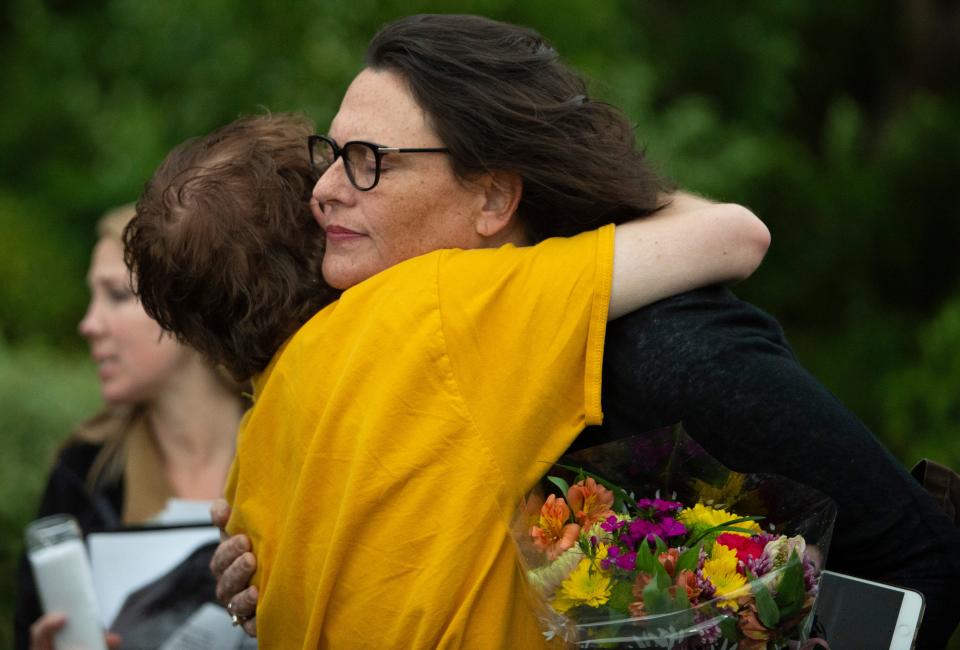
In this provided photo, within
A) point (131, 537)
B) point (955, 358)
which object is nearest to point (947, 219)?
point (955, 358)

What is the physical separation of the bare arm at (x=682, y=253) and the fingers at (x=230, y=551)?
2.65 feet

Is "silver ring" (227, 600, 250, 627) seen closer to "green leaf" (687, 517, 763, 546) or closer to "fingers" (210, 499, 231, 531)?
"fingers" (210, 499, 231, 531)

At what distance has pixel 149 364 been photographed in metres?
3.81

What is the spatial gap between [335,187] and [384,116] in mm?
161

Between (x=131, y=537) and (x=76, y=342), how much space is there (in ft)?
14.8

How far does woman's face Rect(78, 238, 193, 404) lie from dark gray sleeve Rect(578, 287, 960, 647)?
2.19 metres

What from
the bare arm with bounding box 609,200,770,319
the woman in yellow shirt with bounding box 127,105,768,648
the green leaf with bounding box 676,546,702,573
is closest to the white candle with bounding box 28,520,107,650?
the woman in yellow shirt with bounding box 127,105,768,648

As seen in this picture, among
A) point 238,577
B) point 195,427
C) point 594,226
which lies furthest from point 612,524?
point 195,427

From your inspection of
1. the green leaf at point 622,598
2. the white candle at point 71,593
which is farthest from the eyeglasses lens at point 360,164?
the white candle at point 71,593

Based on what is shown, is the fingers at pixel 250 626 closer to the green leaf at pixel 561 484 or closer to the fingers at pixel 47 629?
the green leaf at pixel 561 484

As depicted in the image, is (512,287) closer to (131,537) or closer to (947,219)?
(131,537)

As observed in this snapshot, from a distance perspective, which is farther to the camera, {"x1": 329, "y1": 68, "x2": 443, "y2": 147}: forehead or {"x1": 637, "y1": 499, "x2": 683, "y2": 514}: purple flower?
{"x1": 329, "y1": 68, "x2": 443, "y2": 147}: forehead

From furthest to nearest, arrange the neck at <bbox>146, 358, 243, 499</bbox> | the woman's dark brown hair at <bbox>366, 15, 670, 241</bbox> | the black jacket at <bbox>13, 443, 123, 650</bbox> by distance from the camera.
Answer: the neck at <bbox>146, 358, 243, 499</bbox>, the black jacket at <bbox>13, 443, 123, 650</bbox>, the woman's dark brown hair at <bbox>366, 15, 670, 241</bbox>

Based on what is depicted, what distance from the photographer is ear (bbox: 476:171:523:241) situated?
2203 millimetres
